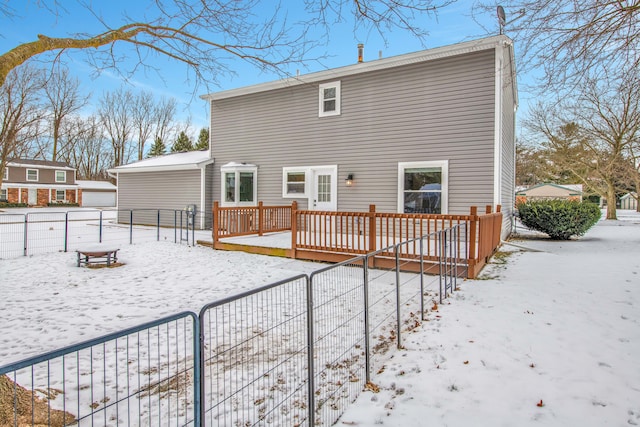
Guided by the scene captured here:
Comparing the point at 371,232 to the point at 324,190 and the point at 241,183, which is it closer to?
the point at 324,190

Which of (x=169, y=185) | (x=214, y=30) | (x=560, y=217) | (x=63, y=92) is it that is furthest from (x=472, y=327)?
(x=63, y=92)

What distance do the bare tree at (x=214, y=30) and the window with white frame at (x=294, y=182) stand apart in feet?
21.9

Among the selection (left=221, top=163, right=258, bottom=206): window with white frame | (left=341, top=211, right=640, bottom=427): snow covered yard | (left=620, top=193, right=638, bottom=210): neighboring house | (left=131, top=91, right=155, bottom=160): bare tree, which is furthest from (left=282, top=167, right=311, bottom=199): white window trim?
(left=620, top=193, right=638, bottom=210): neighboring house

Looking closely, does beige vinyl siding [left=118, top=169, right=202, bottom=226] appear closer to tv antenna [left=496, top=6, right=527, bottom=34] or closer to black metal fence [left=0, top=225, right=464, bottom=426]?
black metal fence [left=0, top=225, right=464, bottom=426]

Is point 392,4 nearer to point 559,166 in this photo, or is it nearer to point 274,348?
point 274,348

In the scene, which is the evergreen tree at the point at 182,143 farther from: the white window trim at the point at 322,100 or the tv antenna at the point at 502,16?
the tv antenna at the point at 502,16

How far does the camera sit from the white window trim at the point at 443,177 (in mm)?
8973

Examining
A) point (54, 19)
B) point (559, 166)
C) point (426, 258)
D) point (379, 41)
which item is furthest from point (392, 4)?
point (559, 166)

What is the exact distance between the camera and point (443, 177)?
9008 mm

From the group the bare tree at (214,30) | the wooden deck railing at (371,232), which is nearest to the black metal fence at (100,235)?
the wooden deck railing at (371,232)

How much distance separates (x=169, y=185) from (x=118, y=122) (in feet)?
85.0

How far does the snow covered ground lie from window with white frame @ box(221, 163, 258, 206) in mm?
4493

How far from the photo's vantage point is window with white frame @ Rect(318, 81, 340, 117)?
10578 mm

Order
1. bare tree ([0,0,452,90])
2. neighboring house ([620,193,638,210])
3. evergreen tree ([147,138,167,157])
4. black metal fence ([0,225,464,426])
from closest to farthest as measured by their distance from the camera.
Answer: black metal fence ([0,225,464,426])
bare tree ([0,0,452,90])
evergreen tree ([147,138,167,157])
neighboring house ([620,193,638,210])
